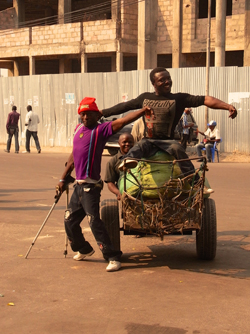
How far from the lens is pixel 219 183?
521 inches

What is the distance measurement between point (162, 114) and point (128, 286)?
1788mm

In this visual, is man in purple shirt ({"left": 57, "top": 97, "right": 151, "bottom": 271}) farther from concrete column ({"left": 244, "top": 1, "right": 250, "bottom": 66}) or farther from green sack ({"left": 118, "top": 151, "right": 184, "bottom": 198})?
concrete column ({"left": 244, "top": 1, "right": 250, "bottom": 66})

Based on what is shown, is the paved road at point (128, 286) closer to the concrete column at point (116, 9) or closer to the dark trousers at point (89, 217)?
the dark trousers at point (89, 217)

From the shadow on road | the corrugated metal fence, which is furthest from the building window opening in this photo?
the shadow on road

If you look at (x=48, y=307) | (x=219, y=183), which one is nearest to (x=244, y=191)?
(x=219, y=183)

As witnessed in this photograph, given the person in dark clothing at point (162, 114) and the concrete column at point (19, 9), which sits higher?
the concrete column at point (19, 9)

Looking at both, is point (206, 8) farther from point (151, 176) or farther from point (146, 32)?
point (151, 176)

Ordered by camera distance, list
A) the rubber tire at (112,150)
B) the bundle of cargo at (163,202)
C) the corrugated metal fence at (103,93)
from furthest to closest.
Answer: the corrugated metal fence at (103,93) → the rubber tire at (112,150) → the bundle of cargo at (163,202)

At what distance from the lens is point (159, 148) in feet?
19.8

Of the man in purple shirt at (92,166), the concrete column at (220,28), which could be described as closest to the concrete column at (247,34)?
the concrete column at (220,28)

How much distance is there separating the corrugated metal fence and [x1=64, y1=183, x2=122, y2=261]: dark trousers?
15.2m

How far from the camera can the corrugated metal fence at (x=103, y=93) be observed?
67.9ft

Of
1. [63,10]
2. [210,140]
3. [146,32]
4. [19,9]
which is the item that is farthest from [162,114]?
[19,9]

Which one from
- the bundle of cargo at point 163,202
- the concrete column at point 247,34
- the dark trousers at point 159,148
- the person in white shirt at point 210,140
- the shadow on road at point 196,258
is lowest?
the shadow on road at point 196,258
